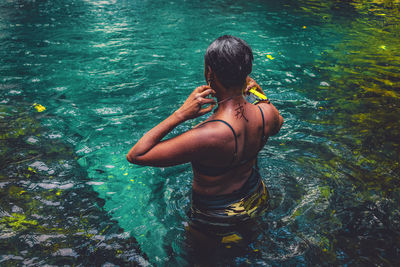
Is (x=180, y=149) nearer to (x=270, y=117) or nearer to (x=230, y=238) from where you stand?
(x=270, y=117)

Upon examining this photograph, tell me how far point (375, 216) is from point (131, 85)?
5.49 metres

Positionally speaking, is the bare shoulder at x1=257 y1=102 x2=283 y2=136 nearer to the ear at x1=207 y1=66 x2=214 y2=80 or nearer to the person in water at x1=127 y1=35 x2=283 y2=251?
the person in water at x1=127 y1=35 x2=283 y2=251

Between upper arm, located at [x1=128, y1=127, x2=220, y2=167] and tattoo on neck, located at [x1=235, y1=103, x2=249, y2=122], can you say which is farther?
tattoo on neck, located at [x1=235, y1=103, x2=249, y2=122]

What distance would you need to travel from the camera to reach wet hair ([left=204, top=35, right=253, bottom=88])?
1979 mm

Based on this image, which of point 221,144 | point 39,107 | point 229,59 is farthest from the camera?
point 39,107

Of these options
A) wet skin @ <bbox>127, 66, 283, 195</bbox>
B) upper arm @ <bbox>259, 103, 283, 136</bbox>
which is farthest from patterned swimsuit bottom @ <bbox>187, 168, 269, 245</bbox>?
upper arm @ <bbox>259, 103, 283, 136</bbox>

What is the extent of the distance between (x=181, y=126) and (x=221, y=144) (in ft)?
10.5

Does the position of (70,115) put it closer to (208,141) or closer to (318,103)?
(208,141)

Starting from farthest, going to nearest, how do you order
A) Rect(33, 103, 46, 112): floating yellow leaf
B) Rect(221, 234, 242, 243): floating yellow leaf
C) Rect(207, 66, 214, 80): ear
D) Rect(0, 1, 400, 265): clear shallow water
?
1. Rect(33, 103, 46, 112): floating yellow leaf
2. Rect(0, 1, 400, 265): clear shallow water
3. Rect(221, 234, 242, 243): floating yellow leaf
4. Rect(207, 66, 214, 80): ear

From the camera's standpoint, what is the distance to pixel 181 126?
5.25 meters

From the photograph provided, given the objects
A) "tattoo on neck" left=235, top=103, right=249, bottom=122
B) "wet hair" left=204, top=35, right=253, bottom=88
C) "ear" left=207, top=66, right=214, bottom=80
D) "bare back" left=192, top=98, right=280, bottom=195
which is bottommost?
"bare back" left=192, top=98, right=280, bottom=195


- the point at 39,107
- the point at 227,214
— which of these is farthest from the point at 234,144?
the point at 39,107

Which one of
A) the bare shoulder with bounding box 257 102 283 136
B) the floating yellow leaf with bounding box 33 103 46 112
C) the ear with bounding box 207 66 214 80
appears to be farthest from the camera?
the floating yellow leaf with bounding box 33 103 46 112

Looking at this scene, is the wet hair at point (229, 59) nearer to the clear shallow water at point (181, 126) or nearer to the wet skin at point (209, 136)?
the wet skin at point (209, 136)
